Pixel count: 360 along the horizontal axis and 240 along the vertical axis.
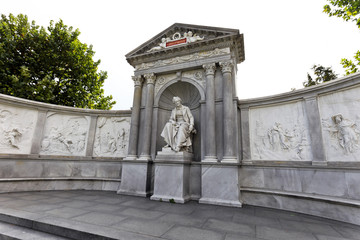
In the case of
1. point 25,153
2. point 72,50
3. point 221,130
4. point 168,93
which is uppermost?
point 72,50

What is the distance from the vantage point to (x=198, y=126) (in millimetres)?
8148

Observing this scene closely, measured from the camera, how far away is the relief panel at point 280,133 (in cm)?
629

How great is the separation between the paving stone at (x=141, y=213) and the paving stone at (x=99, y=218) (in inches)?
14.9

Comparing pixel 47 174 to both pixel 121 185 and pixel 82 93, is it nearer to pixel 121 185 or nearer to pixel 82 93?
pixel 121 185

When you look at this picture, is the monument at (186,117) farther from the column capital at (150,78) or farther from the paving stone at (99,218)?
the paving stone at (99,218)

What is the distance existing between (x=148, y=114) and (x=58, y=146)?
501cm

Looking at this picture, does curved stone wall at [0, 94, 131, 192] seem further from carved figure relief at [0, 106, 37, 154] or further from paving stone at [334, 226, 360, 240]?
paving stone at [334, 226, 360, 240]

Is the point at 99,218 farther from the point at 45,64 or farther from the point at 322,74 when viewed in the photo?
the point at 322,74

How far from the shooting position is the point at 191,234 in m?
3.35

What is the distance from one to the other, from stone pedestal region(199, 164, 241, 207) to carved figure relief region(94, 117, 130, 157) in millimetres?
4751

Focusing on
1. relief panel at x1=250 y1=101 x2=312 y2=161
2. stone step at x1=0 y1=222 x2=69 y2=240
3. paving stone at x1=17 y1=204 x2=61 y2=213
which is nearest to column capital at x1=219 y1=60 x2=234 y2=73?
relief panel at x1=250 y1=101 x2=312 y2=161

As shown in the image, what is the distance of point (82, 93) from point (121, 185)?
10218mm

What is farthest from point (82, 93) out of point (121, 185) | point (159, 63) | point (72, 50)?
point (121, 185)

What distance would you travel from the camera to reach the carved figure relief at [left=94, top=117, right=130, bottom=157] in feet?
30.4
